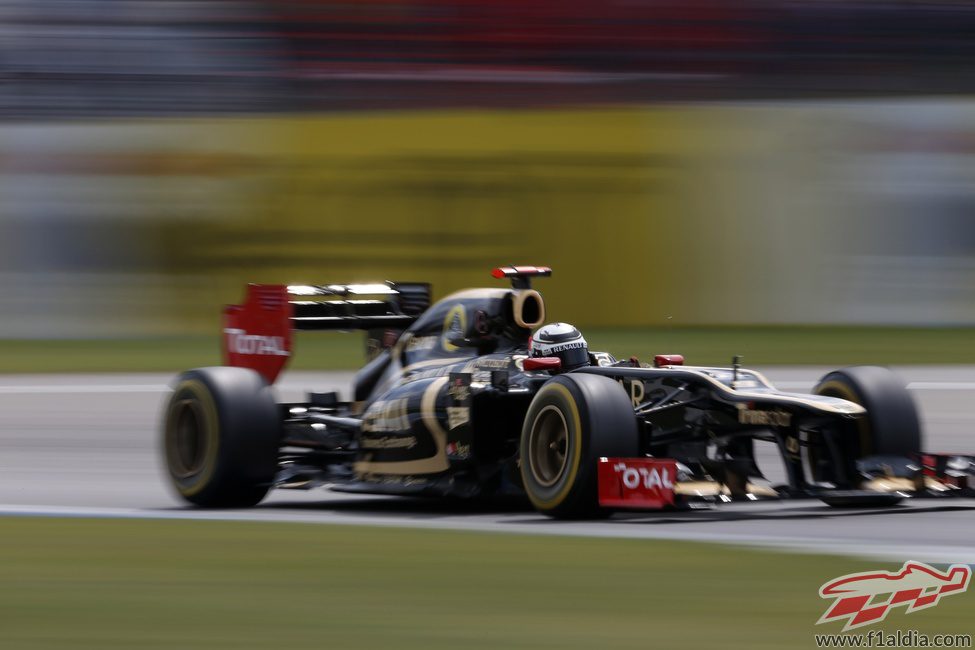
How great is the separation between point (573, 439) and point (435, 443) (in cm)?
127

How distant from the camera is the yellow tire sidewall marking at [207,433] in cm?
945

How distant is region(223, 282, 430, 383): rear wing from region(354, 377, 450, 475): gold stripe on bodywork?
47.5 inches

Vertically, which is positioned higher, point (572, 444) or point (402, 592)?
point (572, 444)

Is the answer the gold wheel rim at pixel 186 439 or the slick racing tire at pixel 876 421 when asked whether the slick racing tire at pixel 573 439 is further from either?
the gold wheel rim at pixel 186 439

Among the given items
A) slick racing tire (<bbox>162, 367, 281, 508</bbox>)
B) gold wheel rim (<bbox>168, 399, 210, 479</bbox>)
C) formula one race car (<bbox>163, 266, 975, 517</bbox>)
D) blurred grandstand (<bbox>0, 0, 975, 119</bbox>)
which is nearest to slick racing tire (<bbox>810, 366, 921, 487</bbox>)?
formula one race car (<bbox>163, 266, 975, 517</bbox>)

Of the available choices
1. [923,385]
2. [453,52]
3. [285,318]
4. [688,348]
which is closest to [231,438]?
[285,318]

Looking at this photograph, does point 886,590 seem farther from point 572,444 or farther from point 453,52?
point 453,52

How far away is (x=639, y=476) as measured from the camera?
7.91 m

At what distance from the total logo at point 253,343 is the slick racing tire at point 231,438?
0.52m

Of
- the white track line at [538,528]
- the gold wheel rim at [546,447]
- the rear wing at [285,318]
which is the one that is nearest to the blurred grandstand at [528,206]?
the rear wing at [285,318]

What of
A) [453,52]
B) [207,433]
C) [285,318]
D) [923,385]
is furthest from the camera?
[453,52]

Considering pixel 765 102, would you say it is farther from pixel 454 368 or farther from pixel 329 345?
pixel 454 368

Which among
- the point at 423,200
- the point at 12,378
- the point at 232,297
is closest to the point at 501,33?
the point at 423,200

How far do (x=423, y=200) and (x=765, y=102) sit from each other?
13.5 feet
